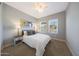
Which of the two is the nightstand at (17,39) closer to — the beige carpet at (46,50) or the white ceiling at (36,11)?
the beige carpet at (46,50)

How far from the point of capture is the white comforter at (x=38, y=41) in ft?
4.74

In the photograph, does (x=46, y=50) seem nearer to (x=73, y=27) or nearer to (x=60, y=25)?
(x=60, y=25)

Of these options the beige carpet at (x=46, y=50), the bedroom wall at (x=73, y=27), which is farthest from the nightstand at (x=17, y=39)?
the bedroom wall at (x=73, y=27)

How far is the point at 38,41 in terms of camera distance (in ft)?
4.84

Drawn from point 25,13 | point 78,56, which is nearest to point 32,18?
point 25,13

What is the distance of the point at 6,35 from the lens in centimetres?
146

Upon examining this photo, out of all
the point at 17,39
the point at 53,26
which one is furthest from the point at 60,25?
the point at 17,39

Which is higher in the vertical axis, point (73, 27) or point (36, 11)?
point (36, 11)

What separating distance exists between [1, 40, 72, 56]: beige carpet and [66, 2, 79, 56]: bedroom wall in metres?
0.11

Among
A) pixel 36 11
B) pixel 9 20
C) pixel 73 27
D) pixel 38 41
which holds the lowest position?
pixel 38 41

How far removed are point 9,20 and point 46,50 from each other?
0.82 m

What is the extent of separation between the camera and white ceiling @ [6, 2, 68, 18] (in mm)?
1456

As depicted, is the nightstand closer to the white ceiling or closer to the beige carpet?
the beige carpet

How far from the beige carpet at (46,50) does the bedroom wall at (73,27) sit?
4.4 inches
